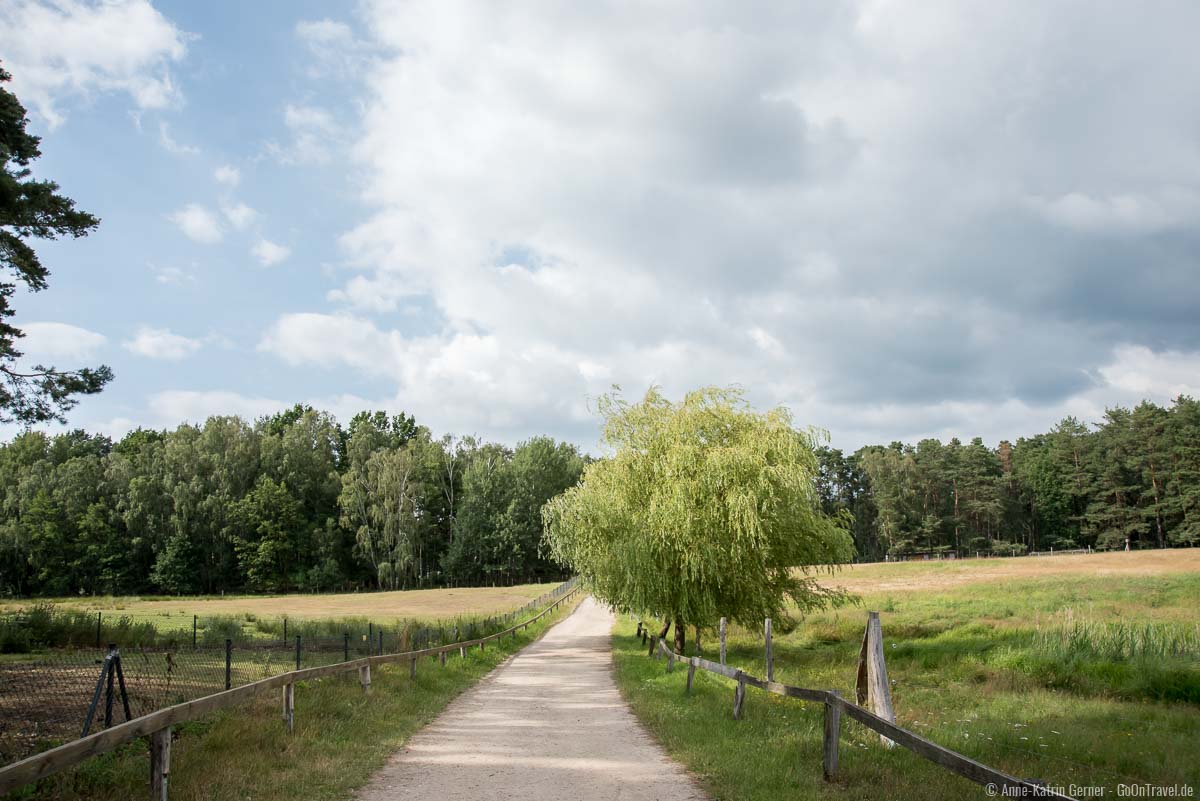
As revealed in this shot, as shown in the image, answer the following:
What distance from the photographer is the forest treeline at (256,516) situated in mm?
78250

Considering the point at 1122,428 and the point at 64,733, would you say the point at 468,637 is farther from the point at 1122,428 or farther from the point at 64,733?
the point at 1122,428

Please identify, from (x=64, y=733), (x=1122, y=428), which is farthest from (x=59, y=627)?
(x=1122, y=428)

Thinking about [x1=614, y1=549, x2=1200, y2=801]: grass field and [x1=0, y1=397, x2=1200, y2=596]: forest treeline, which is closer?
[x1=614, y1=549, x2=1200, y2=801]: grass field

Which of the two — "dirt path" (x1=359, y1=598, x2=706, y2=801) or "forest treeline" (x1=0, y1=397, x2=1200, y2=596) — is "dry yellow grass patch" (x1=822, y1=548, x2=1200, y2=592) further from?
"dirt path" (x1=359, y1=598, x2=706, y2=801)

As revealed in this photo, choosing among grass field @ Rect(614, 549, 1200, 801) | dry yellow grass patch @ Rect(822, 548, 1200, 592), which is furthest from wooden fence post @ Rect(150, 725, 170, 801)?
dry yellow grass patch @ Rect(822, 548, 1200, 592)

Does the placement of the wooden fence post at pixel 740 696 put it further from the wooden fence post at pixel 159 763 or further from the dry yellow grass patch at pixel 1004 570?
the dry yellow grass patch at pixel 1004 570

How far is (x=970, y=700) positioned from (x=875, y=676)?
7.92m

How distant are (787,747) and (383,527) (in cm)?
8002

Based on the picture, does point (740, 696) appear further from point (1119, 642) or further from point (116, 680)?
point (1119, 642)

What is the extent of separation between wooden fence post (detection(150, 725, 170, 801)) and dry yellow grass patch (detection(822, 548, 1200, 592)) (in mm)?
43094

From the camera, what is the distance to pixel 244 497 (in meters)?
82.8

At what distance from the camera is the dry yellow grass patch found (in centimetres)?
5138

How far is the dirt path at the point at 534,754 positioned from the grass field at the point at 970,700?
52 cm

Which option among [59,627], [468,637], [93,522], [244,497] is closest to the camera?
[59,627]
